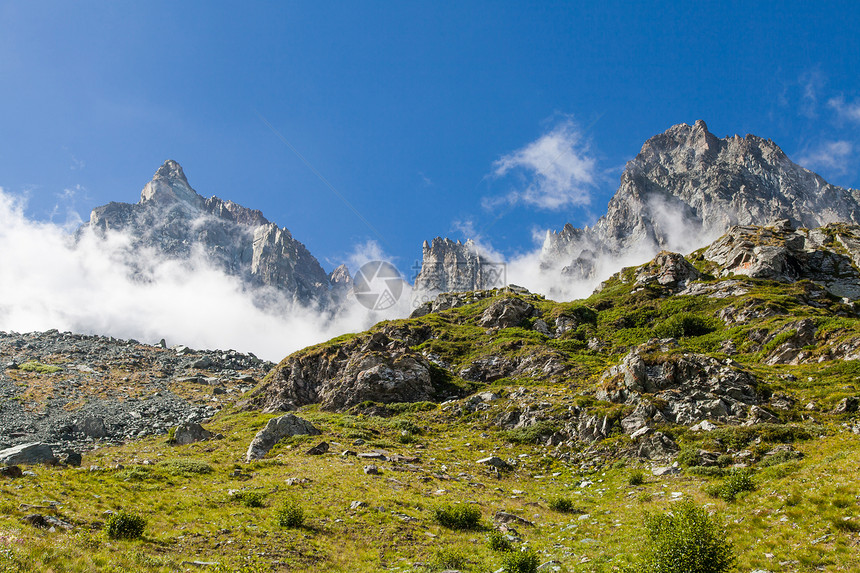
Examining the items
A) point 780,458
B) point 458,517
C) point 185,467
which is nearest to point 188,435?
point 185,467

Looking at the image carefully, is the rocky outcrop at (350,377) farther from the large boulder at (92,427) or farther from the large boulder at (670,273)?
the large boulder at (670,273)

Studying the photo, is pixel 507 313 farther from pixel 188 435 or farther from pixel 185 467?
pixel 185 467

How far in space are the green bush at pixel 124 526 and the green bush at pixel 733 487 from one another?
95.5ft

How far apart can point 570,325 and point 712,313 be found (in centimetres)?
2459

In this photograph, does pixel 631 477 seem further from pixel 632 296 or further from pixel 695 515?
pixel 632 296

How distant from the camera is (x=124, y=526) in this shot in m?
19.8

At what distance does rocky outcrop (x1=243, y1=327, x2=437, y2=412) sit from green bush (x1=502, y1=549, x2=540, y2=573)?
4773 centimetres

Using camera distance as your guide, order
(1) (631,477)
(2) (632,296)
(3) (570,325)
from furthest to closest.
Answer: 1. (2) (632,296)
2. (3) (570,325)
3. (1) (631,477)

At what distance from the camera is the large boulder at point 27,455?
31.6 meters

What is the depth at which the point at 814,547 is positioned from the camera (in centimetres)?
1559

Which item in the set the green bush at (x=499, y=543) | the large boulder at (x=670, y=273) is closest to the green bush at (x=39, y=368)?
the green bush at (x=499, y=543)

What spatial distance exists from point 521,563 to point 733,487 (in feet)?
43.7

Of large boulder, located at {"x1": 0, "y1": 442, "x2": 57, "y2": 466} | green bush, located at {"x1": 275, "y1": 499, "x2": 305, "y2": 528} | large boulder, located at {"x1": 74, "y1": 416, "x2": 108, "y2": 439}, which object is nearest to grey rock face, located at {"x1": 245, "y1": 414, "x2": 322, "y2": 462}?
large boulder, located at {"x1": 0, "y1": 442, "x2": 57, "y2": 466}

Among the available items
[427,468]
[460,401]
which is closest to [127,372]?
[460,401]
